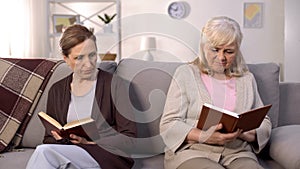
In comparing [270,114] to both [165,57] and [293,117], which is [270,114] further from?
[165,57]

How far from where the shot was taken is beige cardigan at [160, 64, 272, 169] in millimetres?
1912

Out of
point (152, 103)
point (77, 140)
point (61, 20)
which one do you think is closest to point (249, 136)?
point (152, 103)

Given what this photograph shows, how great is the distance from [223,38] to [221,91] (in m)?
0.24

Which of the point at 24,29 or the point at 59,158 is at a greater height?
the point at 24,29

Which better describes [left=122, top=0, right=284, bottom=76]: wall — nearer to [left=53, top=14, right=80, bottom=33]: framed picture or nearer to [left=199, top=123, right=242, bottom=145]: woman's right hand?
[left=53, top=14, right=80, bottom=33]: framed picture

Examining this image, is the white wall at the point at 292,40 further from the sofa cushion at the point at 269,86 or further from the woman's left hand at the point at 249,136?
the woman's left hand at the point at 249,136

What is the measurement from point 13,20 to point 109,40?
41.1 inches

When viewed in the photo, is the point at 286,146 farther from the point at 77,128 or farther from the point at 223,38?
the point at 77,128

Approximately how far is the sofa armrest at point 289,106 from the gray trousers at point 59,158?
3.43ft

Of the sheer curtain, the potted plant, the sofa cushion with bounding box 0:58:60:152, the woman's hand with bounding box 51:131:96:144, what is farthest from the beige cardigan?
the potted plant

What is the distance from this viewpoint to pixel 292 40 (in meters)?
4.62

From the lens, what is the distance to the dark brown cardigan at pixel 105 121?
186 centimetres

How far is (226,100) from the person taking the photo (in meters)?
2.03

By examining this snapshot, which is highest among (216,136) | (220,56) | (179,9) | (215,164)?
(179,9)
